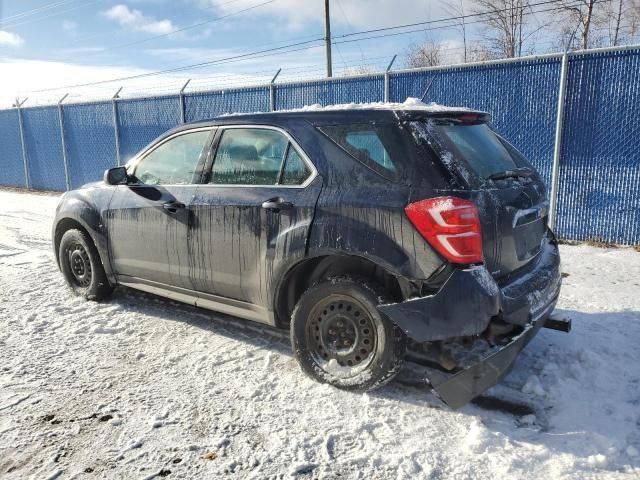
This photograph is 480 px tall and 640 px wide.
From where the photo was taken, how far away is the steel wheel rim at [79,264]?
504 centimetres

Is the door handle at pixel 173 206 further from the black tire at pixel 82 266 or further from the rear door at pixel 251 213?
the black tire at pixel 82 266

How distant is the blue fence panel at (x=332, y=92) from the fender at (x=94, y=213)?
18.2ft

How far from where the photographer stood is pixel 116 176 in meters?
4.45

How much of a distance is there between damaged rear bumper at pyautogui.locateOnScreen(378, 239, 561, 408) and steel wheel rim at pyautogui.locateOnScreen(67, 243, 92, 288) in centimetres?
335

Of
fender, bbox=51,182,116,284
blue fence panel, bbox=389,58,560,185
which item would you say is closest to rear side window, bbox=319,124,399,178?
fender, bbox=51,182,116,284

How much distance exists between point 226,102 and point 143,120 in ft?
10.4

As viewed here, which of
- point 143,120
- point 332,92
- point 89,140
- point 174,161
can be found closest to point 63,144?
point 89,140

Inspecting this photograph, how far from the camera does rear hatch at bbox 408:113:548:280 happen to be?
285cm

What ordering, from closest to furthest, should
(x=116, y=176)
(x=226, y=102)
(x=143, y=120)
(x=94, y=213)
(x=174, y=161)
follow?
(x=174, y=161) → (x=116, y=176) → (x=94, y=213) → (x=226, y=102) → (x=143, y=120)

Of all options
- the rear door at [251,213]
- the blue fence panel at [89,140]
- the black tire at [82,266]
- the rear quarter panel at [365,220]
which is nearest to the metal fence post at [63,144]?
the blue fence panel at [89,140]

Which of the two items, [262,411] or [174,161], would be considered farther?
[174,161]

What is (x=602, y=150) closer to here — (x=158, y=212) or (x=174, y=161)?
(x=174, y=161)

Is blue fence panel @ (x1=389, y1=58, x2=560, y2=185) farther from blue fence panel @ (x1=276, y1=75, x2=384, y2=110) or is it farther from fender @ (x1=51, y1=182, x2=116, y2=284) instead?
fender @ (x1=51, y1=182, x2=116, y2=284)

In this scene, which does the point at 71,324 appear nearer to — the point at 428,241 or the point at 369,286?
the point at 369,286
